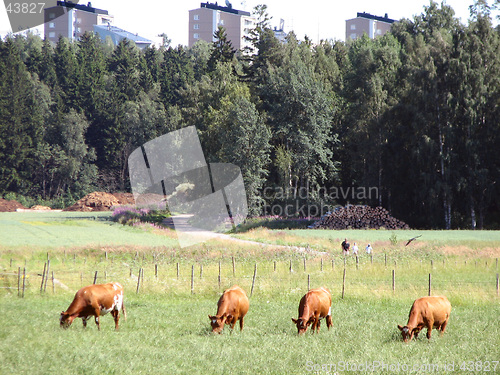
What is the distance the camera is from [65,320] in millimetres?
15859

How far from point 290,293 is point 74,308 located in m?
10.3

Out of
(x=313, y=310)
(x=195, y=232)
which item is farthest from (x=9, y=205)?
(x=313, y=310)

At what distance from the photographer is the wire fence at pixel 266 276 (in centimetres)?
2375

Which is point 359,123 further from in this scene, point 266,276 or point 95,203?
point 95,203

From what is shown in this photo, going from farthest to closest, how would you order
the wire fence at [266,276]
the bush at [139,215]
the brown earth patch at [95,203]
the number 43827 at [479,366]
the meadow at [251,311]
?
1. the brown earth patch at [95,203]
2. the bush at [139,215]
3. the wire fence at [266,276]
4. the meadow at [251,311]
5. the number 43827 at [479,366]

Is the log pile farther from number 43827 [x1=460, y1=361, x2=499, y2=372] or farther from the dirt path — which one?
number 43827 [x1=460, y1=361, x2=499, y2=372]

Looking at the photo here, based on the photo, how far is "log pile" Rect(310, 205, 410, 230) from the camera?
57531mm

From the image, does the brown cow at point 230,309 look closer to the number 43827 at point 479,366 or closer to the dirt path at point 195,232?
the number 43827 at point 479,366

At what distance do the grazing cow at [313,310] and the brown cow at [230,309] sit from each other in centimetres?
173

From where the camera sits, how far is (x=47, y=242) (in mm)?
40312

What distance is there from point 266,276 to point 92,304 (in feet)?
41.7

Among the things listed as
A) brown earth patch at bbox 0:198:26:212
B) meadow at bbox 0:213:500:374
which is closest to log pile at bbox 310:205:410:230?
meadow at bbox 0:213:500:374

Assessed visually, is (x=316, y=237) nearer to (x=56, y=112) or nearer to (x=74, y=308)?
(x=74, y=308)

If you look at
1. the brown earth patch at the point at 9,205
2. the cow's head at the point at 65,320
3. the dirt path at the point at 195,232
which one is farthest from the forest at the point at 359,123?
the cow's head at the point at 65,320
